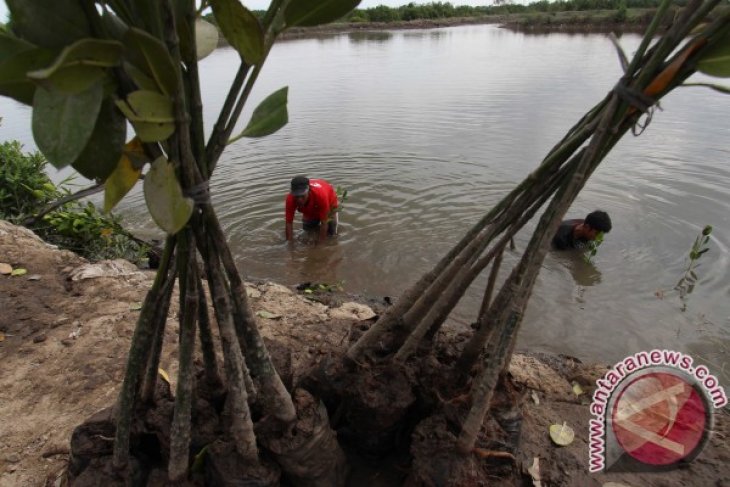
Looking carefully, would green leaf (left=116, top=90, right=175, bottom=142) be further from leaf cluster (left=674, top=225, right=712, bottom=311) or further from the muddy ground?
leaf cluster (left=674, top=225, right=712, bottom=311)

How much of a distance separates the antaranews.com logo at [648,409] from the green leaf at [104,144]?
170cm

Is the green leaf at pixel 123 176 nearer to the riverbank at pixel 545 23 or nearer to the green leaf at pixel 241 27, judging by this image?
the green leaf at pixel 241 27

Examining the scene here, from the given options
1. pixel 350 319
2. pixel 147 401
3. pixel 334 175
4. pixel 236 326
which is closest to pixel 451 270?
pixel 236 326

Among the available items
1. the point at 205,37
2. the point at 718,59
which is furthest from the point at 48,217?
the point at 718,59

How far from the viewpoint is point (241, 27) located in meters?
0.96

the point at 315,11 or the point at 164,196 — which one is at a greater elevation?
the point at 315,11

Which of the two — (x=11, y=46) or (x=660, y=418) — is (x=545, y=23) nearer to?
(x=660, y=418)

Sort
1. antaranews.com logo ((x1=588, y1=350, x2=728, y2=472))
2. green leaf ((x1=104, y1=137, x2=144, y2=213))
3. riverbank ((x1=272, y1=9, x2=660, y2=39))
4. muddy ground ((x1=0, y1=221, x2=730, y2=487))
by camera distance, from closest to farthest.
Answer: green leaf ((x1=104, y1=137, x2=144, y2=213))
antaranews.com logo ((x1=588, y1=350, x2=728, y2=472))
muddy ground ((x1=0, y1=221, x2=730, y2=487))
riverbank ((x1=272, y1=9, x2=660, y2=39))

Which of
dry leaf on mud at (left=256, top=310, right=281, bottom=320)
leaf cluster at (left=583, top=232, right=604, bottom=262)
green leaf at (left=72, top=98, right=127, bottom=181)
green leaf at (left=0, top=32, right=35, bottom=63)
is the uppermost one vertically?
green leaf at (left=0, top=32, right=35, bottom=63)

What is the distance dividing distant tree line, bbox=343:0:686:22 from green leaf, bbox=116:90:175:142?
133 feet

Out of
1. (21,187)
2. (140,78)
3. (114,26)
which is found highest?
(114,26)

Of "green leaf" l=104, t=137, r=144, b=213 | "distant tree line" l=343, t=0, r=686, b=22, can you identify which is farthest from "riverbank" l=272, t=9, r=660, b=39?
"green leaf" l=104, t=137, r=144, b=213

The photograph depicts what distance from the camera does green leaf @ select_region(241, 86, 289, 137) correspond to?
3.97ft

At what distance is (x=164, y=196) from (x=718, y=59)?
50.5 inches
